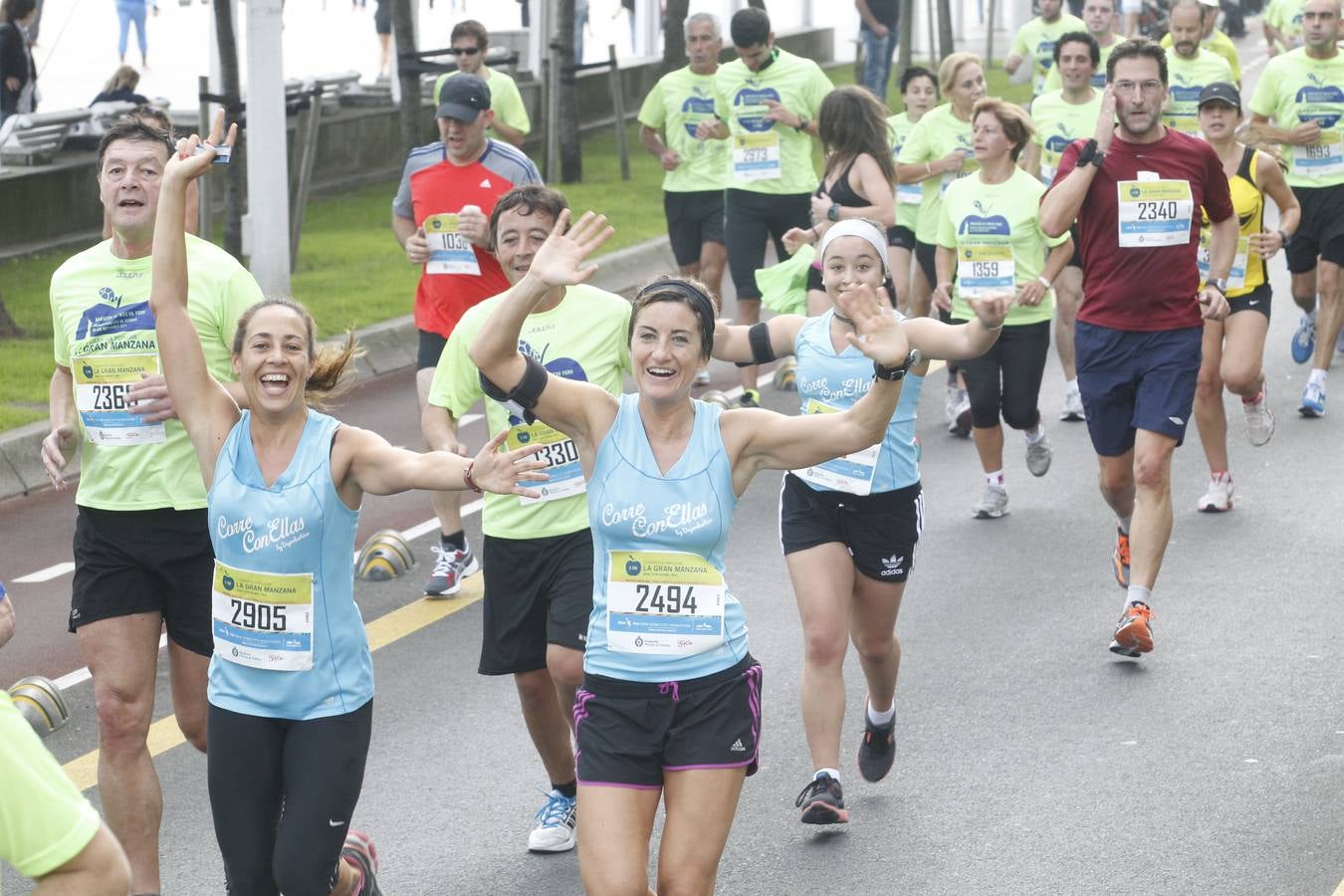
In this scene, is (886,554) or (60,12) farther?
(60,12)

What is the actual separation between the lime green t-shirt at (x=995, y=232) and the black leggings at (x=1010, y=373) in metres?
0.24

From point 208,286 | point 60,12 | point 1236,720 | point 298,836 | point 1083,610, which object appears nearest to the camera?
point 298,836

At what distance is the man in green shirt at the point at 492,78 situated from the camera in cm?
1420

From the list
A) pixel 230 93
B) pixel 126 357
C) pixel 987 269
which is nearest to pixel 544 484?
pixel 126 357

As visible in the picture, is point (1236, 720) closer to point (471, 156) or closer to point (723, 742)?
point (723, 742)

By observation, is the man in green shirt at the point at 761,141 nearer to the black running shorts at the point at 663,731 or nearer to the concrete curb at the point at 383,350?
the concrete curb at the point at 383,350

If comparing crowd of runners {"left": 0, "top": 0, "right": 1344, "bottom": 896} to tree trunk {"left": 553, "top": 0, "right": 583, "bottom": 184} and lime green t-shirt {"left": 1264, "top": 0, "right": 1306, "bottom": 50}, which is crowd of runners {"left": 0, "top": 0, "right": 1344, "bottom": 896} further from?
tree trunk {"left": 553, "top": 0, "right": 583, "bottom": 184}

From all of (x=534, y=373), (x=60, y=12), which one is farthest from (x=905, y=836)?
(x=60, y=12)

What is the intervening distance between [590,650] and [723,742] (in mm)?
428

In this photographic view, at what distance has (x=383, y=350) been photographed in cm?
1503

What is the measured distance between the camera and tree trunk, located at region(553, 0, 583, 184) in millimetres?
21812

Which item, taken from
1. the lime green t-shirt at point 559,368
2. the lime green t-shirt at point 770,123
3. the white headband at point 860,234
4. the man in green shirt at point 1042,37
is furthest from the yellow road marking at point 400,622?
the man in green shirt at point 1042,37

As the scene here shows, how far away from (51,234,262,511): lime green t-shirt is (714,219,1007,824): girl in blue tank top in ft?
4.97

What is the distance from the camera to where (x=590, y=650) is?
539 cm
